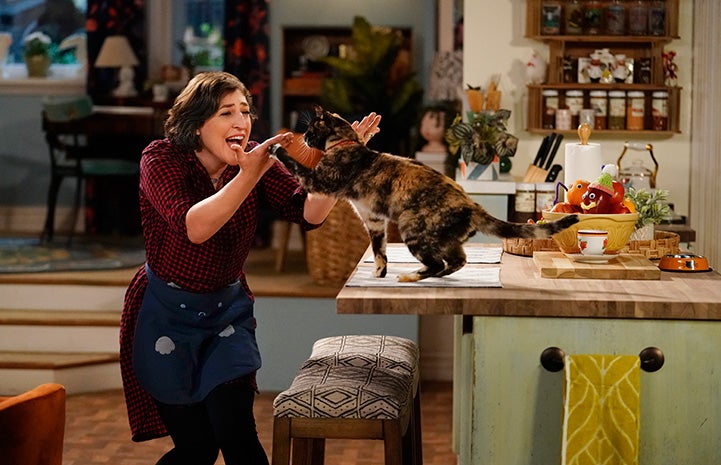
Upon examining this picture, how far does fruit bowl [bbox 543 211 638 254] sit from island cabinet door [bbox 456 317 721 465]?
356 mm

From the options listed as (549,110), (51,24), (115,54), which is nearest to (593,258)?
(549,110)

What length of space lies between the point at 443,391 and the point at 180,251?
2.94m

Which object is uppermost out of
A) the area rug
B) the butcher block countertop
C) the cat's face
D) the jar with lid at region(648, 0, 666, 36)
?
the jar with lid at region(648, 0, 666, 36)

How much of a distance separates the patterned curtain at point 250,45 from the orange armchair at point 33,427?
5.62m

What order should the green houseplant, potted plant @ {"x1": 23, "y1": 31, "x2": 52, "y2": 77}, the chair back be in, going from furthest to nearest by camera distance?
potted plant @ {"x1": 23, "y1": 31, "x2": 52, "y2": 77}
the green houseplant
the chair back

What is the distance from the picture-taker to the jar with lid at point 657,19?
16.0ft

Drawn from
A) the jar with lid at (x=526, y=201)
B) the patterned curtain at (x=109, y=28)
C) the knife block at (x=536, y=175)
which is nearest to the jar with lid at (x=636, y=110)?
the knife block at (x=536, y=175)

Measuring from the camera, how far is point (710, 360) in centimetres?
246

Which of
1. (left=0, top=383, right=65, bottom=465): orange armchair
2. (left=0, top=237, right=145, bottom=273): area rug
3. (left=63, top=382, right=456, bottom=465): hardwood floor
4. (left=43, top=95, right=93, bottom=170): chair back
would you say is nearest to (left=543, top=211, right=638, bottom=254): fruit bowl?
(left=0, top=383, right=65, bottom=465): orange armchair

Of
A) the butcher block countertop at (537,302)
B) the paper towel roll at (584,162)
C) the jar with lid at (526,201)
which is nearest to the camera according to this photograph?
the butcher block countertop at (537,302)

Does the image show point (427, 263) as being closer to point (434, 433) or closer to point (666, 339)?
point (666, 339)

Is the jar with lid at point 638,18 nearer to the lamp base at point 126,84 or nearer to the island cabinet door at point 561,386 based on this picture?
the island cabinet door at point 561,386

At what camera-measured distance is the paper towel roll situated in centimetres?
311

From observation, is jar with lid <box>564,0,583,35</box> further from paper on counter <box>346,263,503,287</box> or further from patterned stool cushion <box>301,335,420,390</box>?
paper on counter <box>346,263,503,287</box>
